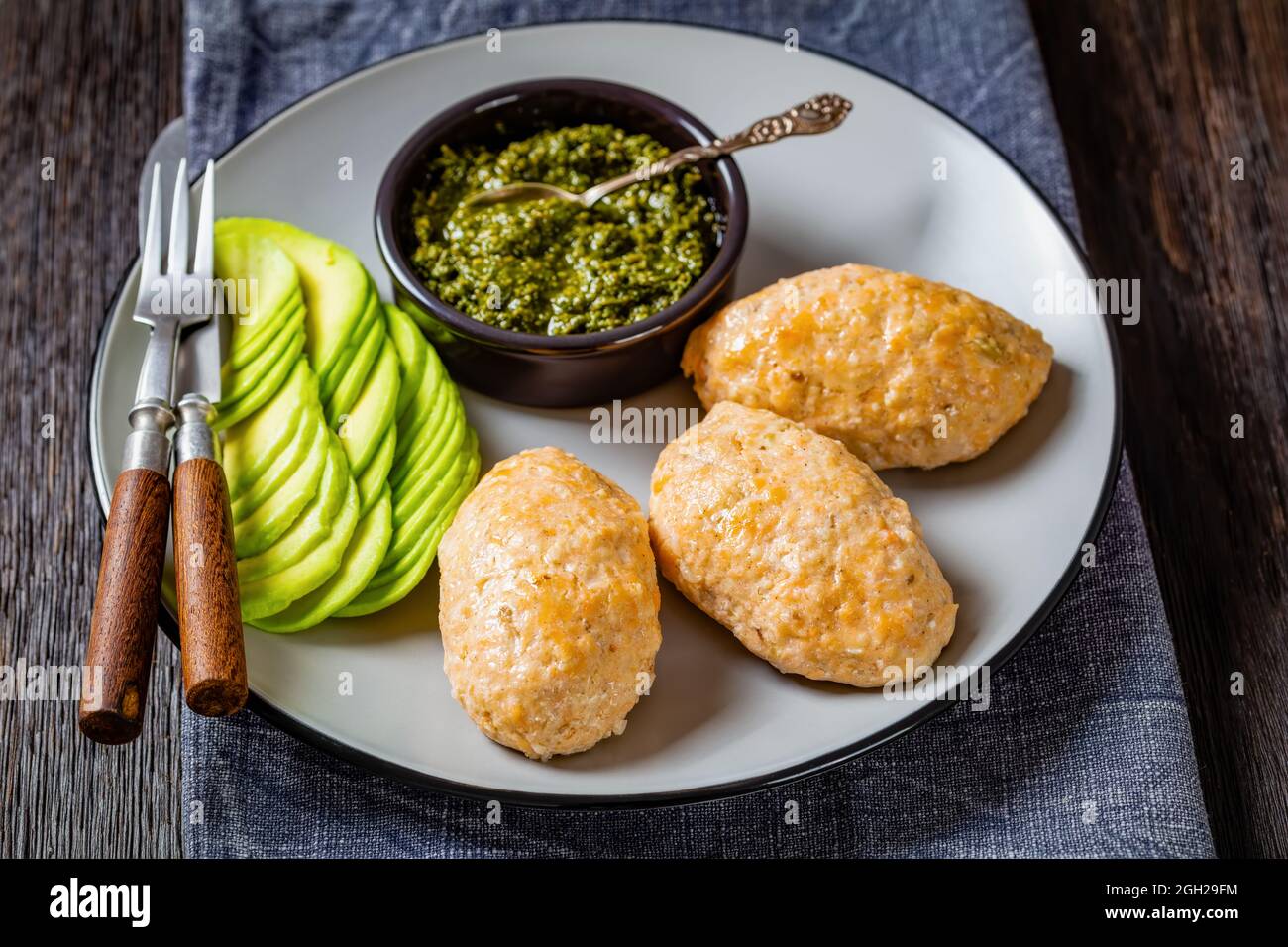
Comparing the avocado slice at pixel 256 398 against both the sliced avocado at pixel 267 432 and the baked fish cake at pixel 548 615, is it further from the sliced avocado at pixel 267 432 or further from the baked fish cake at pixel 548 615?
the baked fish cake at pixel 548 615

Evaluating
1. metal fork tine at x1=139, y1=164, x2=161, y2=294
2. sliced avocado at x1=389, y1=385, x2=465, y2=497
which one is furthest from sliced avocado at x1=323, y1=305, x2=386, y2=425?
metal fork tine at x1=139, y1=164, x2=161, y2=294

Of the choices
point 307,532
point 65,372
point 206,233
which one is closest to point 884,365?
point 307,532

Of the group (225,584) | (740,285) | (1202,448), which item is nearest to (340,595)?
(225,584)

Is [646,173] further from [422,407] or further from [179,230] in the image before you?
[179,230]

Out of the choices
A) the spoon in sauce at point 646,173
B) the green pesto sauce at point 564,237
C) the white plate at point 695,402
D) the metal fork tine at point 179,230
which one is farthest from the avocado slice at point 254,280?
the spoon in sauce at point 646,173

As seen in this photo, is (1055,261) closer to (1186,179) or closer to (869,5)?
(1186,179)

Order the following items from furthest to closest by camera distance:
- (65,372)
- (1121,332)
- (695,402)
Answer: (1121,332), (65,372), (695,402)

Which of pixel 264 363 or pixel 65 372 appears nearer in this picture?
pixel 264 363

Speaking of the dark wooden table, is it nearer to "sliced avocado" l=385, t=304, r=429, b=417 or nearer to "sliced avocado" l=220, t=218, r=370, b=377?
"sliced avocado" l=220, t=218, r=370, b=377

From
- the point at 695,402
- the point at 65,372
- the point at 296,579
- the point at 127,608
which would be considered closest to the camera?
the point at 127,608
